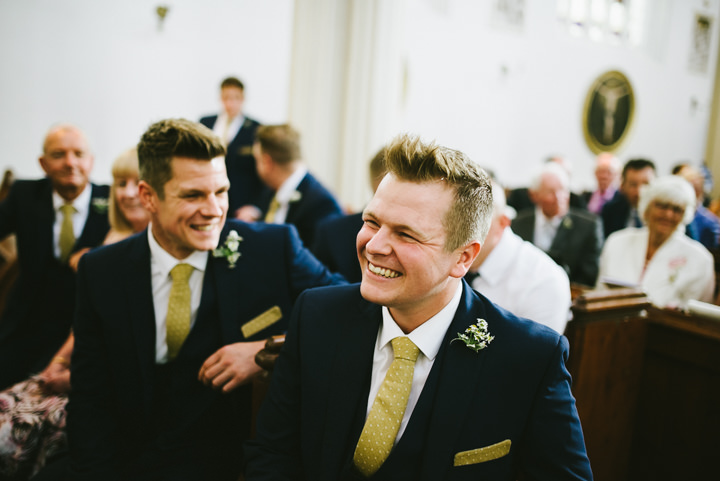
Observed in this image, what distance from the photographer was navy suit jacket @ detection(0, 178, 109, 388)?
314 centimetres

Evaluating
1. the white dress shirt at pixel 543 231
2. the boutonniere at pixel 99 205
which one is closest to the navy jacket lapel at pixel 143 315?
the boutonniere at pixel 99 205

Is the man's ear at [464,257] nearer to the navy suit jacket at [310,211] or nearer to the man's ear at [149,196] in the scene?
the man's ear at [149,196]

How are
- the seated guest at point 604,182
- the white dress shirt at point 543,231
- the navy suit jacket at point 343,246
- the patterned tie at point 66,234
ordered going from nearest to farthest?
1. the navy suit jacket at point 343,246
2. the patterned tie at point 66,234
3. the white dress shirt at point 543,231
4. the seated guest at point 604,182

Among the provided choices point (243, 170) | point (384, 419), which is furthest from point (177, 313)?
point (243, 170)

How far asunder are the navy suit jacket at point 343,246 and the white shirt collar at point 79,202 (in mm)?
1554

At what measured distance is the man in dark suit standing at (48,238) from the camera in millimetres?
3158

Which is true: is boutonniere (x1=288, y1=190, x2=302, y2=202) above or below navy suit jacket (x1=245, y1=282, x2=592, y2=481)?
above

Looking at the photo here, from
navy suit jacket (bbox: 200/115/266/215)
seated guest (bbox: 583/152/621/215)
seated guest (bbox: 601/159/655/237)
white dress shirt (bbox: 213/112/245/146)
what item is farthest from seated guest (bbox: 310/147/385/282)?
seated guest (bbox: 583/152/621/215)

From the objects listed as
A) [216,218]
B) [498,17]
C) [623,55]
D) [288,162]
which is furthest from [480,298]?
[623,55]

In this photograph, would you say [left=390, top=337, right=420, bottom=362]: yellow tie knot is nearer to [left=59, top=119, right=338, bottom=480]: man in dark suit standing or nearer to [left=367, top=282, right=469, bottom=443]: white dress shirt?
[left=367, top=282, right=469, bottom=443]: white dress shirt

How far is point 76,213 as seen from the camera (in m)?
3.38

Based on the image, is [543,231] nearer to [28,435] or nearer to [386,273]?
[386,273]

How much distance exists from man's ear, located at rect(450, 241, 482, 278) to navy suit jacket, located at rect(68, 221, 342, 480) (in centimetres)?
99

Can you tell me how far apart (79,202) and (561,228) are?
392cm
